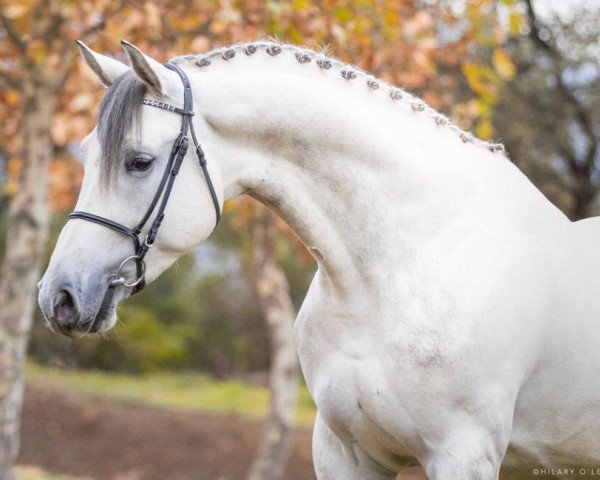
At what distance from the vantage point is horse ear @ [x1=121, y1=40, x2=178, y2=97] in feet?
8.57

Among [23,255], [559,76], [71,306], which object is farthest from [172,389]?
[71,306]

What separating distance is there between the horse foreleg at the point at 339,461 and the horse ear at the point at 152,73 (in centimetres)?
132

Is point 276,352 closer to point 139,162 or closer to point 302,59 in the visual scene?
point 302,59

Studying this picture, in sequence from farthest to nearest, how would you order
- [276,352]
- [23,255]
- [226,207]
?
[276,352], [226,207], [23,255]

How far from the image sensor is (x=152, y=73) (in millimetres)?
2684

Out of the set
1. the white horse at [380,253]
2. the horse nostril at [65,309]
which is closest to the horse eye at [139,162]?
the white horse at [380,253]

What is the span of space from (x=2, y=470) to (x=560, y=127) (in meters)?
8.28

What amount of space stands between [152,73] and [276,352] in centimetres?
625

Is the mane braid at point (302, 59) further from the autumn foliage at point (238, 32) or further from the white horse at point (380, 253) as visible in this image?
the autumn foliage at point (238, 32)

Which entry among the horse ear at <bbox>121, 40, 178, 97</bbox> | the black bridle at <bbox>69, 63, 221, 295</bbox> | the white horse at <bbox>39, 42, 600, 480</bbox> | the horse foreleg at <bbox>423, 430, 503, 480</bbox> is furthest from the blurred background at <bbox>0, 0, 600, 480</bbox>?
the horse foreleg at <bbox>423, 430, 503, 480</bbox>

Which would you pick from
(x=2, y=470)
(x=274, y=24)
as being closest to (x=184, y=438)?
(x=2, y=470)

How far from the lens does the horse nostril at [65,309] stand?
260 centimetres

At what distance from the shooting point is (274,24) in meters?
5.69

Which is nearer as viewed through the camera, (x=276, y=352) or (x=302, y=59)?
(x=302, y=59)
